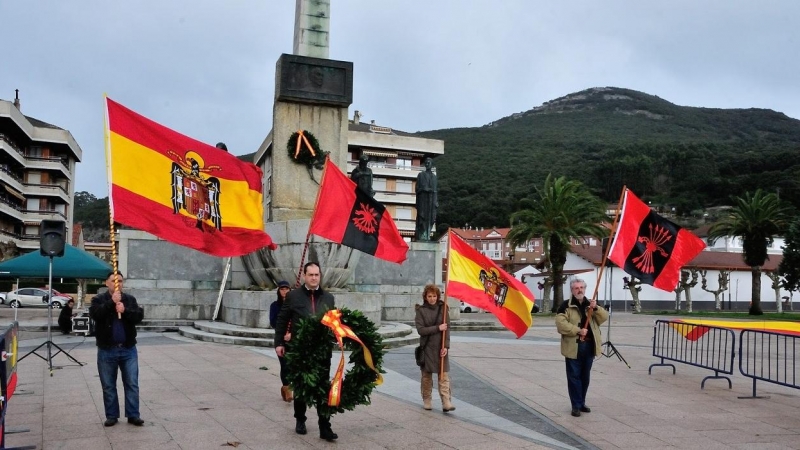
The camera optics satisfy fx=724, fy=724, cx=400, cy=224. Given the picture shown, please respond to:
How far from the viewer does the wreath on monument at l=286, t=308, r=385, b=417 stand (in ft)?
22.0

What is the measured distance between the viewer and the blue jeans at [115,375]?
7.16m

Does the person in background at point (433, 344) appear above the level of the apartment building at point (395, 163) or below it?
below

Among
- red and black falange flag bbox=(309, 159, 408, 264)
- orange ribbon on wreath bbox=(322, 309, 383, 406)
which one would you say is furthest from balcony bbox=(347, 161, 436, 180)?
orange ribbon on wreath bbox=(322, 309, 383, 406)

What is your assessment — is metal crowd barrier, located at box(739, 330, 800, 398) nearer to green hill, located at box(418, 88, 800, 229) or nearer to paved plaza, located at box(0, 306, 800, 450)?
paved plaza, located at box(0, 306, 800, 450)

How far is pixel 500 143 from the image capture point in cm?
15075

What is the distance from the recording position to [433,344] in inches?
329

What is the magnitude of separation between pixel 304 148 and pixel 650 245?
9674 mm

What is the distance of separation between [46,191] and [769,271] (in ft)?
208

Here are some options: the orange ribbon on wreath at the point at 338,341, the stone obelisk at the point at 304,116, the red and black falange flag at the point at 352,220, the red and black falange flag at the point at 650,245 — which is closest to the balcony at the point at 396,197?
the stone obelisk at the point at 304,116

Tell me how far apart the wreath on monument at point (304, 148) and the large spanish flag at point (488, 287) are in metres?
9.24

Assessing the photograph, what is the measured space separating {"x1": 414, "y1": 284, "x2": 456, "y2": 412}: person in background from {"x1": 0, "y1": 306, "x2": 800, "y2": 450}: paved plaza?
0.79 ft

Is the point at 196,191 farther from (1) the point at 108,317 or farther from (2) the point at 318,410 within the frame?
(2) the point at 318,410

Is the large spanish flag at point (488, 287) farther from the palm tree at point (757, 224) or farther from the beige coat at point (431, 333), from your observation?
the palm tree at point (757, 224)

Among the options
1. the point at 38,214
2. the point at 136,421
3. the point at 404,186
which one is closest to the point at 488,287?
the point at 136,421
